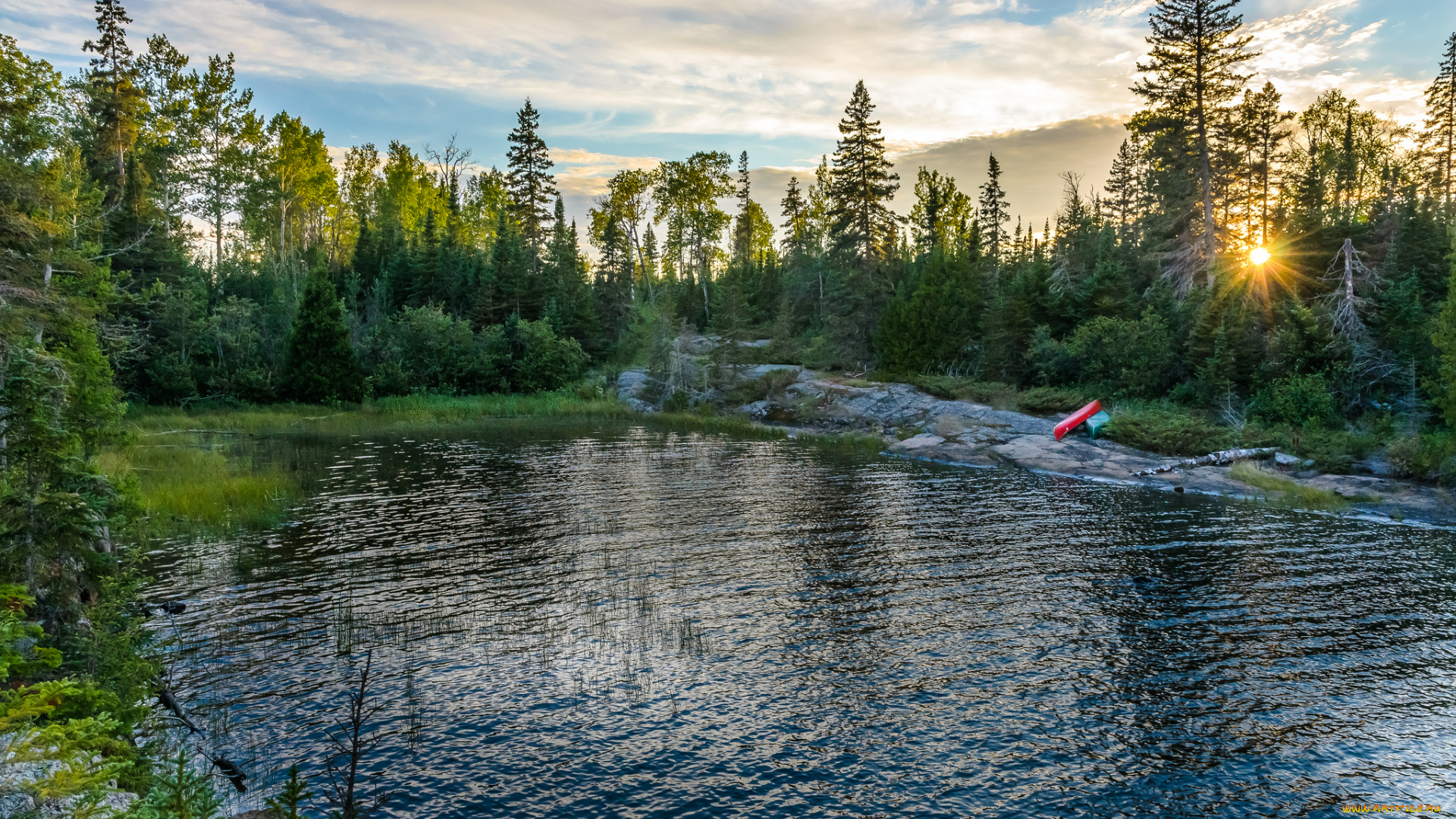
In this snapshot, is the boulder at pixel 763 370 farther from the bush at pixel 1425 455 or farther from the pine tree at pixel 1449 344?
the pine tree at pixel 1449 344

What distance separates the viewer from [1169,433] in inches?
1316

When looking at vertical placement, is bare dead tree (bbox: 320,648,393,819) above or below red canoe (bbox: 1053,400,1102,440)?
below

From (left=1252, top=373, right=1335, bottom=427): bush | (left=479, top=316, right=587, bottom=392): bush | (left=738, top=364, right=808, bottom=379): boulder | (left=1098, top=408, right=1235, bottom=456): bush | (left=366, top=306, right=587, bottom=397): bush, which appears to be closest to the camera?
(left=1252, top=373, right=1335, bottom=427): bush

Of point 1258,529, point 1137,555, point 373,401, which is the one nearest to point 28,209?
point 1137,555

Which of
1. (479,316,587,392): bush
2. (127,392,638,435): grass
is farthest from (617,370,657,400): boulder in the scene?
(479,316,587,392): bush

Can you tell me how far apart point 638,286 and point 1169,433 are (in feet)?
198

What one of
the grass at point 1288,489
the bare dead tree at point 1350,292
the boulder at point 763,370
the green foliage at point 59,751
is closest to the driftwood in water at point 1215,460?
the grass at point 1288,489

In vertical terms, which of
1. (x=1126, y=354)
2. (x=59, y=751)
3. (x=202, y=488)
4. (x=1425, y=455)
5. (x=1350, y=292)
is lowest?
(x=202, y=488)

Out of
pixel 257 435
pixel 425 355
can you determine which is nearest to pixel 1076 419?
pixel 257 435

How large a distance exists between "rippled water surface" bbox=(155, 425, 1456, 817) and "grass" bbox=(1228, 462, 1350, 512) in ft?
10.1

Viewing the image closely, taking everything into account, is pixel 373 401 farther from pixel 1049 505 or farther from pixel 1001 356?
pixel 1049 505

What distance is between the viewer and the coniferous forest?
1468cm

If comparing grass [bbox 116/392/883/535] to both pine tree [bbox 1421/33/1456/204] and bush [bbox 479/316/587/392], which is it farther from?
pine tree [bbox 1421/33/1456/204]

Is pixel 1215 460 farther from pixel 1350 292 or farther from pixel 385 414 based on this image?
pixel 385 414
